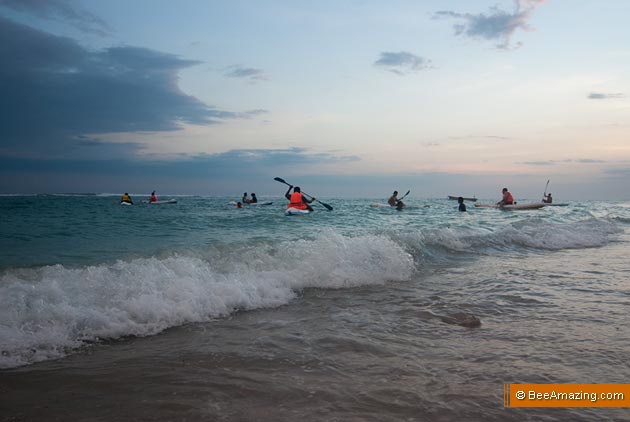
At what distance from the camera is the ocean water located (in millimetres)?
2760

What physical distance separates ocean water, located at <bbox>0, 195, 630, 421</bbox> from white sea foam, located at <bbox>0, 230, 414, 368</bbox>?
22 millimetres

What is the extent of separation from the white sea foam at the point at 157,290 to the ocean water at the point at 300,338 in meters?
0.02

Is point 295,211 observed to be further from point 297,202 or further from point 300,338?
point 300,338

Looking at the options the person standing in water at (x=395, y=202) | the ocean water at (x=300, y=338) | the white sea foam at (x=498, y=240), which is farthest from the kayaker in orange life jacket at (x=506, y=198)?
the ocean water at (x=300, y=338)

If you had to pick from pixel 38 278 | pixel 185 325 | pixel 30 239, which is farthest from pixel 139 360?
pixel 30 239

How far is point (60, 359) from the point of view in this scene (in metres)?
3.60

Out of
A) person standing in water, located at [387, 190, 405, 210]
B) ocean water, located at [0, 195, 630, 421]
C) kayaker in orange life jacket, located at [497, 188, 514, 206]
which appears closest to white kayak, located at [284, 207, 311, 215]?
person standing in water, located at [387, 190, 405, 210]

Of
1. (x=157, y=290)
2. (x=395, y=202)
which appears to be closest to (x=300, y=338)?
(x=157, y=290)

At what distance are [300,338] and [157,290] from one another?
222 centimetres

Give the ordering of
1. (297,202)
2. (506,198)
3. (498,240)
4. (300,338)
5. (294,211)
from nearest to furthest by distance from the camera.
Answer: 1. (300,338)
2. (498,240)
3. (294,211)
4. (297,202)
5. (506,198)

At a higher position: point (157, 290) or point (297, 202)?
point (297, 202)

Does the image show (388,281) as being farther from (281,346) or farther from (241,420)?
(241,420)

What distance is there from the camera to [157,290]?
208 inches

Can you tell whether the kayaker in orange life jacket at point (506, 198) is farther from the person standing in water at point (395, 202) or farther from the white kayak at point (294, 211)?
the white kayak at point (294, 211)
